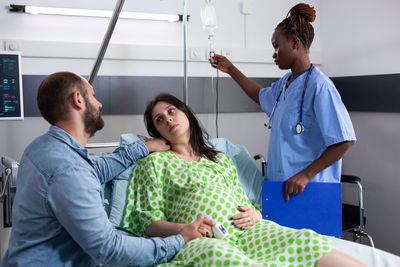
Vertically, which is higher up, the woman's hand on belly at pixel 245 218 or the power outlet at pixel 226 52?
the power outlet at pixel 226 52

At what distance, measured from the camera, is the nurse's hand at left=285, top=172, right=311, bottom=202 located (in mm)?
1958

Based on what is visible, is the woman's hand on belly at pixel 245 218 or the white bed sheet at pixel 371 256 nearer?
the white bed sheet at pixel 371 256

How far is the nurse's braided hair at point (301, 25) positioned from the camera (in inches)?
83.5

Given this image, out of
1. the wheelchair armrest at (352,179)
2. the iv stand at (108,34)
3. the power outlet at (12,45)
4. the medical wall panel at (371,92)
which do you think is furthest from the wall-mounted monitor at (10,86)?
the medical wall panel at (371,92)

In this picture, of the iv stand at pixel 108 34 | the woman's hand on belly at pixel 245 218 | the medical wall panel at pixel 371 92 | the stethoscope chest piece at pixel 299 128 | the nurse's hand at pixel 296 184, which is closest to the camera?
the woman's hand on belly at pixel 245 218

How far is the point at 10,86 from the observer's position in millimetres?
2352

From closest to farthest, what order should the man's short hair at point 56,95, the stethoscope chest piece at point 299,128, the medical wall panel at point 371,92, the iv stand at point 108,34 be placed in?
the man's short hair at point 56,95
the stethoscope chest piece at point 299,128
the iv stand at point 108,34
the medical wall panel at point 371,92

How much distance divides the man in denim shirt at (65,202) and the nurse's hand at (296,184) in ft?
2.16

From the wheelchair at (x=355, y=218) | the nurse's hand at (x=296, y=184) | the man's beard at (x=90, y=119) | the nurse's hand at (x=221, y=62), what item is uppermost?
the nurse's hand at (x=221, y=62)

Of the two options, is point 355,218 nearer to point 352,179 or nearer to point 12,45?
point 352,179

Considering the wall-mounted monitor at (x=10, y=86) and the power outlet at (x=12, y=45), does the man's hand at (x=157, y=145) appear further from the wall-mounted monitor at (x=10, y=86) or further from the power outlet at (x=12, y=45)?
the power outlet at (x=12, y=45)

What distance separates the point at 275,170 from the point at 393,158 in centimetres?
112

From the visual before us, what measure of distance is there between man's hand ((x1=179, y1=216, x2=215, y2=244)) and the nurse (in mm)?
448

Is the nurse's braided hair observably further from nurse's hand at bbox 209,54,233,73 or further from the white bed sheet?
the white bed sheet
